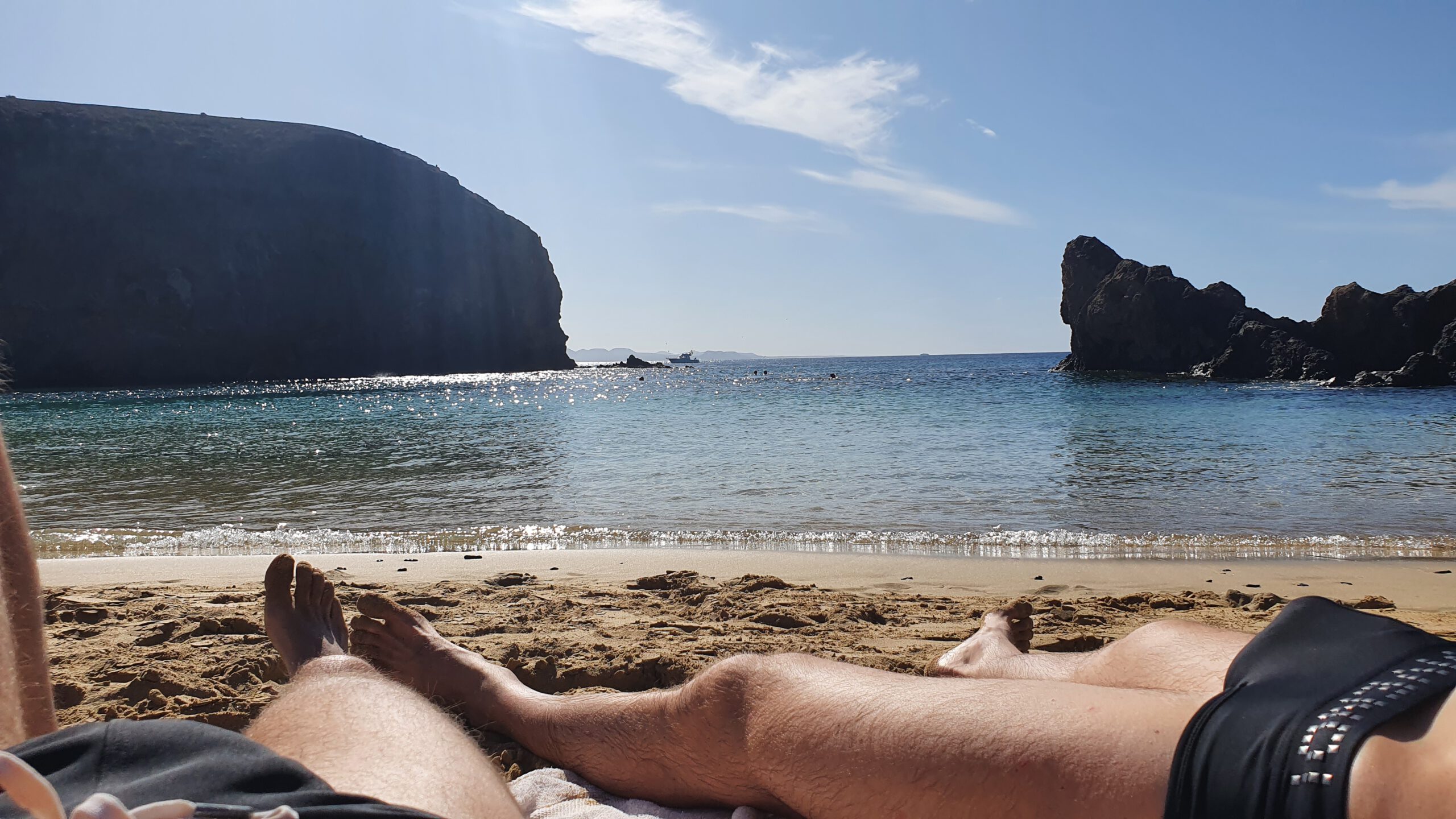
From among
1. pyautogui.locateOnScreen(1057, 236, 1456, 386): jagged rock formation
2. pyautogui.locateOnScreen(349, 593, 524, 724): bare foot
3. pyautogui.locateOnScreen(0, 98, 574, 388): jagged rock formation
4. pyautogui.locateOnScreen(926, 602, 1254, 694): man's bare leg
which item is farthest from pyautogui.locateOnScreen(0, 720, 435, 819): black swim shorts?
pyautogui.locateOnScreen(0, 98, 574, 388): jagged rock formation

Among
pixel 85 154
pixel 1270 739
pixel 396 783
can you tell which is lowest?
pixel 396 783

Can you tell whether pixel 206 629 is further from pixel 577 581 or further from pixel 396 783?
pixel 396 783

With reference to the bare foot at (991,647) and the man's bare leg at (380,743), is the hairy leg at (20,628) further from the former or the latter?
the bare foot at (991,647)

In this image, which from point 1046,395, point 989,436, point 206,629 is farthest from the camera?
point 1046,395

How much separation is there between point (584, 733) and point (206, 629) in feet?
7.33

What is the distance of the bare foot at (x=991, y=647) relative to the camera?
7.19 ft

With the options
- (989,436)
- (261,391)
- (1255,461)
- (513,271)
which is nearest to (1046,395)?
(989,436)

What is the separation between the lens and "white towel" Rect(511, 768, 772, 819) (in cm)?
167

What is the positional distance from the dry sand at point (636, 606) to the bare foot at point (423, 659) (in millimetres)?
296

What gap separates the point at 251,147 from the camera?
2045 inches

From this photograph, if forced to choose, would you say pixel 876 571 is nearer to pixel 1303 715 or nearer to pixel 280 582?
pixel 280 582

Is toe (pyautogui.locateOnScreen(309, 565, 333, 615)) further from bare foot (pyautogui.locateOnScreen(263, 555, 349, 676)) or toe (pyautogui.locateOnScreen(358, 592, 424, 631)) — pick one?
toe (pyautogui.locateOnScreen(358, 592, 424, 631))

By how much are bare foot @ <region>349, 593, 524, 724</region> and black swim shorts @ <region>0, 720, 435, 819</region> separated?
1.44 metres

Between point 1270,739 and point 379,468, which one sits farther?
point 379,468
